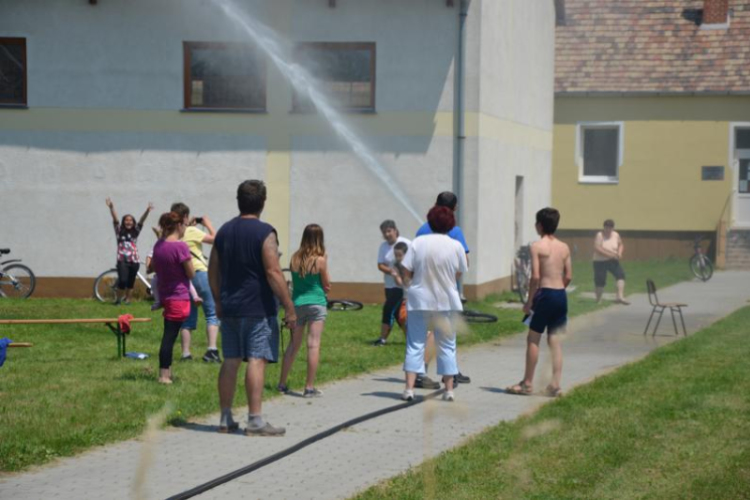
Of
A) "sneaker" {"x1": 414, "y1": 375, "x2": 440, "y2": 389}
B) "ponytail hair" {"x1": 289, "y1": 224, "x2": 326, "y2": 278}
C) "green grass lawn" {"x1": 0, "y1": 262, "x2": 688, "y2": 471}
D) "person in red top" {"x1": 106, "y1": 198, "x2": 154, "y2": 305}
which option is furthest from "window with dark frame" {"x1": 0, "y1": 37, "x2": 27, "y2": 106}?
"sneaker" {"x1": 414, "y1": 375, "x2": 440, "y2": 389}

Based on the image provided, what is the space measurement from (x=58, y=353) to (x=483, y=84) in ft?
33.9

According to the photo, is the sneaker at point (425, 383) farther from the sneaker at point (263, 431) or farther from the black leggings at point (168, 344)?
the sneaker at point (263, 431)

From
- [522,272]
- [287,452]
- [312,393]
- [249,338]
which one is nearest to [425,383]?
[312,393]

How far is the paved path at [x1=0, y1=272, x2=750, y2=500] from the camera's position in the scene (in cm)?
791

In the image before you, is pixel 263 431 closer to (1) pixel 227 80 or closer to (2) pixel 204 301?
(2) pixel 204 301

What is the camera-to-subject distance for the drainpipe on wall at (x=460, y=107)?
71.4 ft

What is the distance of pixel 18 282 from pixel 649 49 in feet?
67.9

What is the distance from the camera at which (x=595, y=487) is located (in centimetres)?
804

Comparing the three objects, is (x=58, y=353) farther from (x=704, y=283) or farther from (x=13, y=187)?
(x=704, y=283)

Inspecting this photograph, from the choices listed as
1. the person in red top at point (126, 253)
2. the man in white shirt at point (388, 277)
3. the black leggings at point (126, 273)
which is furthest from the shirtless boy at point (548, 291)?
the black leggings at point (126, 273)

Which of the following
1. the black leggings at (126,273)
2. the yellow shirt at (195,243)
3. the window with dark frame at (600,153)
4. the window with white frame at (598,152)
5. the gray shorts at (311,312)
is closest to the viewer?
the gray shorts at (311,312)

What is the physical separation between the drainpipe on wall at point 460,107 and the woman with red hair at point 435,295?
1025 cm

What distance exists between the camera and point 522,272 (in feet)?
77.4

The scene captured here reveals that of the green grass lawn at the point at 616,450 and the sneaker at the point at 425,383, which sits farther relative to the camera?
the sneaker at the point at 425,383
